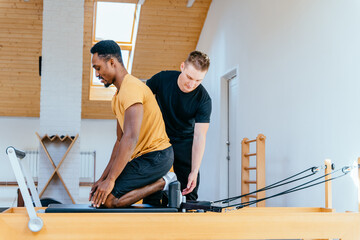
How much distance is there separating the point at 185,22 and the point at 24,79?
3.60 m

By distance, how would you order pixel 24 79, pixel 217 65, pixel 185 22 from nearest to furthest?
pixel 217 65
pixel 185 22
pixel 24 79

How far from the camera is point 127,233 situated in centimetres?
170

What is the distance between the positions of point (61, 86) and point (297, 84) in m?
3.41

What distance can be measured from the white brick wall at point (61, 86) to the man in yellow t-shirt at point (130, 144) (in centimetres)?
435

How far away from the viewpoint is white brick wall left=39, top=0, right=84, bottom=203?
6289 mm

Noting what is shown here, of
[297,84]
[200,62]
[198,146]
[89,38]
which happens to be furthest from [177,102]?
[89,38]

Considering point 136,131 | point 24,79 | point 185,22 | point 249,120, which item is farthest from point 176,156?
point 24,79

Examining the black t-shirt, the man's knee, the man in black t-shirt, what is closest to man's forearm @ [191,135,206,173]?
the man in black t-shirt

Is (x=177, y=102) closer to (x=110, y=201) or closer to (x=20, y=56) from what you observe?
(x=110, y=201)

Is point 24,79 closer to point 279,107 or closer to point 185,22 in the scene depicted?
point 185,22

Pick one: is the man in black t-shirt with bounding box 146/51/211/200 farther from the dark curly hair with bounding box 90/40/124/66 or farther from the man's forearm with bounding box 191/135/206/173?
the dark curly hair with bounding box 90/40/124/66

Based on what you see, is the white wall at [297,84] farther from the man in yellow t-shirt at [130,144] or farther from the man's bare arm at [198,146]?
the man in yellow t-shirt at [130,144]

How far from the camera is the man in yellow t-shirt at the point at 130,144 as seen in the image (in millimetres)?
1908

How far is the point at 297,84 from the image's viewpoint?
4.61 m
